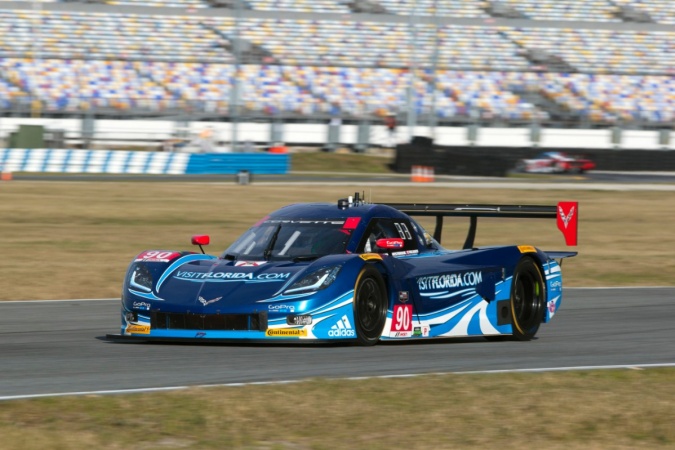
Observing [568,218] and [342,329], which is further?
[568,218]

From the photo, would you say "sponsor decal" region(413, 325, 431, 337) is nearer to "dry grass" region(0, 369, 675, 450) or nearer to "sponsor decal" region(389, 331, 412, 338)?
"sponsor decal" region(389, 331, 412, 338)

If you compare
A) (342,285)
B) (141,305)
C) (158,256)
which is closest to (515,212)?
(342,285)

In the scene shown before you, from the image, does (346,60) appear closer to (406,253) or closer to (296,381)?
(406,253)

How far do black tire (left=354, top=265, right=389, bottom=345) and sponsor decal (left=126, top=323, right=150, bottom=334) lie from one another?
1525mm

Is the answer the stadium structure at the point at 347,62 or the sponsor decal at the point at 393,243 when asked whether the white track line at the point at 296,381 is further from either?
the stadium structure at the point at 347,62

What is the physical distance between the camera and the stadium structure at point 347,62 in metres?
47.2

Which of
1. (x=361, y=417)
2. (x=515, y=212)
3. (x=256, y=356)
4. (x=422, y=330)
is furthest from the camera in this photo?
(x=515, y=212)

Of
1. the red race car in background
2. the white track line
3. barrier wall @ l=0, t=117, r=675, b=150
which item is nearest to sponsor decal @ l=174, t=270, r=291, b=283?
the white track line

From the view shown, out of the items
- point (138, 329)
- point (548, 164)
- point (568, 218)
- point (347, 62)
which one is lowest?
point (548, 164)

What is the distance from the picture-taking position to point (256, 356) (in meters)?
8.43

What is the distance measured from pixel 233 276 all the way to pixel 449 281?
187 centimetres

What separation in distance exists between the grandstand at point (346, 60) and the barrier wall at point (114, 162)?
618 centimetres

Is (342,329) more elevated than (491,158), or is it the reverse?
(342,329)

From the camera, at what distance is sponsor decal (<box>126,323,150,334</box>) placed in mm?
8969
